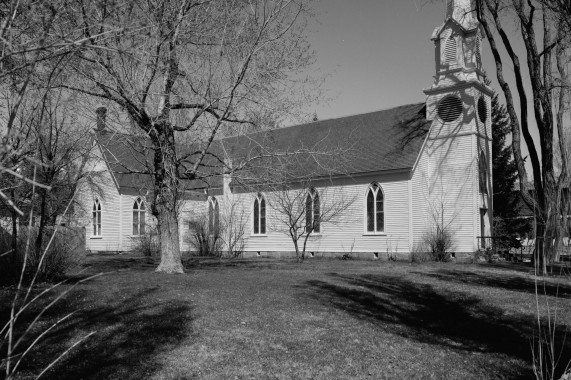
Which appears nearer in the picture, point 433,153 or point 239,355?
point 239,355

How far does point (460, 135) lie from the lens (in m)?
26.8

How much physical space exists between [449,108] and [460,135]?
155 cm

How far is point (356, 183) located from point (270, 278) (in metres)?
13.8

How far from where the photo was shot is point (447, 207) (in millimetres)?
26500

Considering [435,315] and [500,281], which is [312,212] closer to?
[500,281]

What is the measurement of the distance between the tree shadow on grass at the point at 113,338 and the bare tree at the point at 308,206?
610 inches

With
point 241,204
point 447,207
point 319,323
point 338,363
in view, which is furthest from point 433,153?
point 338,363

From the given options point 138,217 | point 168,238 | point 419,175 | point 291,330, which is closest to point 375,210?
point 419,175

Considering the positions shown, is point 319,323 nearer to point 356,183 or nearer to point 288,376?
point 288,376

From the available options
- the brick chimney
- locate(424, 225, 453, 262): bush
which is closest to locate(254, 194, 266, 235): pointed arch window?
locate(424, 225, 453, 262): bush

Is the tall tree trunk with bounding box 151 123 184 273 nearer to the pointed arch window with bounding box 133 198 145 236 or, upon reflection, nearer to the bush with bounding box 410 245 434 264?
the bush with bounding box 410 245 434 264

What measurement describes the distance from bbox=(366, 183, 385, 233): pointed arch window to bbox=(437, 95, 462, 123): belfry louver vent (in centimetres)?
483

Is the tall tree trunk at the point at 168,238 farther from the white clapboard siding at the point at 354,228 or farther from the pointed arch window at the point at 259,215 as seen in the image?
the pointed arch window at the point at 259,215

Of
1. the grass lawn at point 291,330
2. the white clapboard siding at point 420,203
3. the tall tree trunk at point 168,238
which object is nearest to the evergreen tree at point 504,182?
the white clapboard siding at point 420,203
